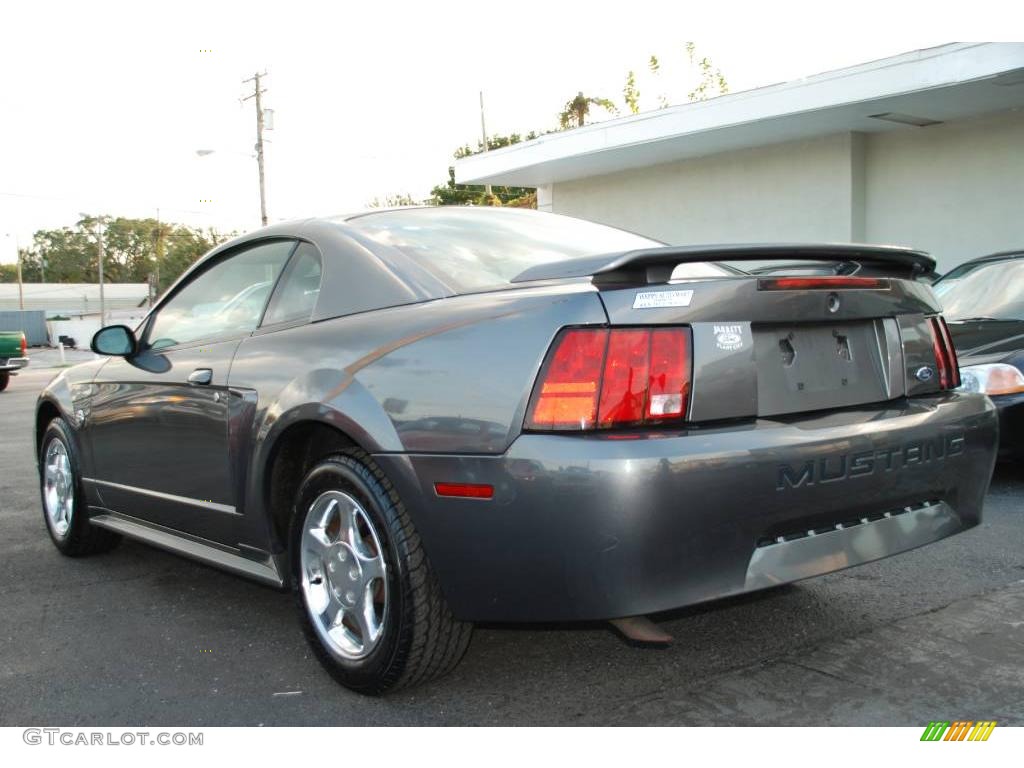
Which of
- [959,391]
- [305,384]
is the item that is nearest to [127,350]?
[305,384]

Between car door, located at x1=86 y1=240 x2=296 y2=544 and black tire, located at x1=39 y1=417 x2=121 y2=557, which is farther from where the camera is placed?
black tire, located at x1=39 y1=417 x2=121 y2=557

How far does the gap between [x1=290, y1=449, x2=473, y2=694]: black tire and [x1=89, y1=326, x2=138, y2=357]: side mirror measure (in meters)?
1.69

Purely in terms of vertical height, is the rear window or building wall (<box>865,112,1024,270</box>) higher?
building wall (<box>865,112,1024,270</box>)

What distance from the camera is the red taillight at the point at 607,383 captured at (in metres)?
2.50

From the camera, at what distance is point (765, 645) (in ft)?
10.7

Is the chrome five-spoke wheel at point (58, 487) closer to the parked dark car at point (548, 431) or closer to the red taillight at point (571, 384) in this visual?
the parked dark car at point (548, 431)

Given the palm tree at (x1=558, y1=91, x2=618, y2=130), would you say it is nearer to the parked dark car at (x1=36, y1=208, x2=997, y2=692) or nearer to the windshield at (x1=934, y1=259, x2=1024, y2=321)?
the windshield at (x1=934, y1=259, x2=1024, y2=321)

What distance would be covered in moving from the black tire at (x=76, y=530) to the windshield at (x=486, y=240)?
2093 millimetres

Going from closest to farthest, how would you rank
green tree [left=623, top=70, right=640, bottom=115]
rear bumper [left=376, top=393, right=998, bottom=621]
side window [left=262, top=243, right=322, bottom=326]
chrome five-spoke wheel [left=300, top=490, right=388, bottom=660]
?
1. rear bumper [left=376, top=393, right=998, bottom=621]
2. chrome five-spoke wheel [left=300, top=490, right=388, bottom=660]
3. side window [left=262, top=243, right=322, bottom=326]
4. green tree [left=623, top=70, right=640, bottom=115]

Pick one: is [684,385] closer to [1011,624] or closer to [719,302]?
[719,302]

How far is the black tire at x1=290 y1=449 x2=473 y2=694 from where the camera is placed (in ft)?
9.00

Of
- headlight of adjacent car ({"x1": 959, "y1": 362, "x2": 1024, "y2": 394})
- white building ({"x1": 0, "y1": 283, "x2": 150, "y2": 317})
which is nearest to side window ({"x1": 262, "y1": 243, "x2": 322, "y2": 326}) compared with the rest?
headlight of adjacent car ({"x1": 959, "y1": 362, "x2": 1024, "y2": 394})

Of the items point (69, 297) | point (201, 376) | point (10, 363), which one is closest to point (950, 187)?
point (201, 376)
